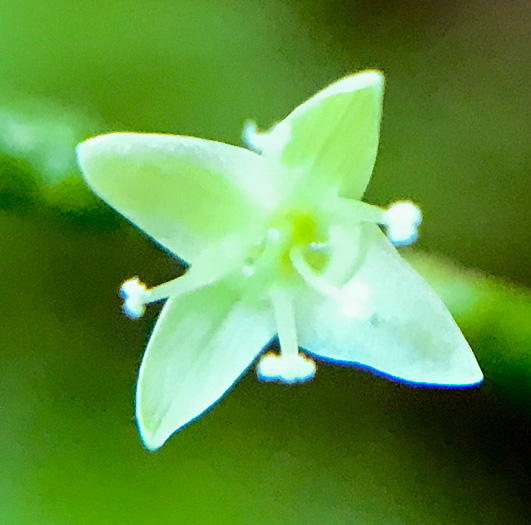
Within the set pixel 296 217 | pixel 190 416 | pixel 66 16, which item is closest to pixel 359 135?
pixel 296 217

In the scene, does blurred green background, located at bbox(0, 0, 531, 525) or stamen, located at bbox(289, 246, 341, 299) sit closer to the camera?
stamen, located at bbox(289, 246, 341, 299)

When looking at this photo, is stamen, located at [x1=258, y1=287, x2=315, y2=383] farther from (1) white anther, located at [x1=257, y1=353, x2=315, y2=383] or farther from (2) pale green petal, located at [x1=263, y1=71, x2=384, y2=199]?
(2) pale green petal, located at [x1=263, y1=71, x2=384, y2=199]

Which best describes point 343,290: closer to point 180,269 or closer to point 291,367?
point 291,367

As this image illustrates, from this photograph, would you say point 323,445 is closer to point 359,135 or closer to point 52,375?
point 52,375

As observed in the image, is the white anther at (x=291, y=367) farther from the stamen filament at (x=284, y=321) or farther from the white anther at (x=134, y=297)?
the white anther at (x=134, y=297)

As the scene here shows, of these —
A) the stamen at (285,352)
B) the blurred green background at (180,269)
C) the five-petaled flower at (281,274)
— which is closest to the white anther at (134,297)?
the five-petaled flower at (281,274)

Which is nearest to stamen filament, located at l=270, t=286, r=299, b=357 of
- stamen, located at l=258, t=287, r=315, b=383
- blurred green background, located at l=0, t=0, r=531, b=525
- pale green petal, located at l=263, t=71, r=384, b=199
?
stamen, located at l=258, t=287, r=315, b=383
